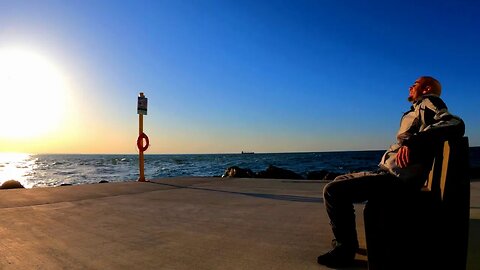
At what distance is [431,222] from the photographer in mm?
2314

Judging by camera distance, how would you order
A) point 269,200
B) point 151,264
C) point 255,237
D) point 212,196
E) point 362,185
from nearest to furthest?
point 362,185 → point 151,264 → point 255,237 → point 269,200 → point 212,196

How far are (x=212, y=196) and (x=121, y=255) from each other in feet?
12.6

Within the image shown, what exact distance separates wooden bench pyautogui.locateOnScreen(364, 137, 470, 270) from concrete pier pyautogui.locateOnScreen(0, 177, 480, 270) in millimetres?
524

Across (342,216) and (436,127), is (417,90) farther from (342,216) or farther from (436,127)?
(342,216)

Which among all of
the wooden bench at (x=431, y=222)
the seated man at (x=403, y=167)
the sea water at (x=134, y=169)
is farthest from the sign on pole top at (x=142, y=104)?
the sea water at (x=134, y=169)

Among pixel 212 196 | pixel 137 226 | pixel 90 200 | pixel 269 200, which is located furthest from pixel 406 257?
pixel 90 200

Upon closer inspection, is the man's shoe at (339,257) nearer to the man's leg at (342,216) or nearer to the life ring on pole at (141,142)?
the man's leg at (342,216)

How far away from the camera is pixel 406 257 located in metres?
2.35

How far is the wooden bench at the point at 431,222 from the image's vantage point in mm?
2273

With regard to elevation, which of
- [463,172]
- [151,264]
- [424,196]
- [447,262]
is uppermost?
[463,172]

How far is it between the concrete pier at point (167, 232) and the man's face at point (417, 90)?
129cm

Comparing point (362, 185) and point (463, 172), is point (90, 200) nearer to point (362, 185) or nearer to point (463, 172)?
point (362, 185)

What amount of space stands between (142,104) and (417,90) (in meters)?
8.72

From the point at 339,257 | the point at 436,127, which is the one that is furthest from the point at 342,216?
the point at 436,127
